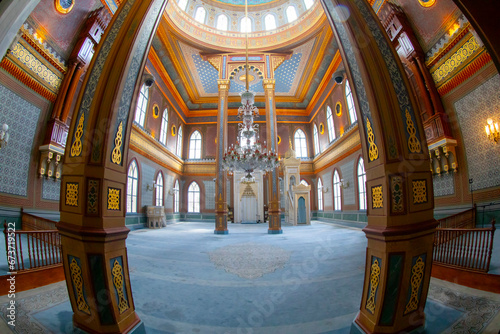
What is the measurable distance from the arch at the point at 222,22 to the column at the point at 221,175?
12.5 ft

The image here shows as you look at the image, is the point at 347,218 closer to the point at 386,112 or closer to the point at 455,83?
the point at 455,83

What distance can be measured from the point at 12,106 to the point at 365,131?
869cm

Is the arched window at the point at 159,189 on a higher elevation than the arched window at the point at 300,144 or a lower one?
lower

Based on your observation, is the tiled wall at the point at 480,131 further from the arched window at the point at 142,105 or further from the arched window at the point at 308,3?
the arched window at the point at 142,105

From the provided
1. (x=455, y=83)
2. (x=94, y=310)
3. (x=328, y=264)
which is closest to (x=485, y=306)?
(x=328, y=264)

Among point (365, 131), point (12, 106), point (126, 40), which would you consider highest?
point (12, 106)

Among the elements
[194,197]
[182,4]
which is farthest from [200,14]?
[194,197]

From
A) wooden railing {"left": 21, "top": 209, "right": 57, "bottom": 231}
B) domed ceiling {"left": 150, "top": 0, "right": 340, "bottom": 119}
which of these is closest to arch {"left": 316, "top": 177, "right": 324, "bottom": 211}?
domed ceiling {"left": 150, "top": 0, "right": 340, "bottom": 119}

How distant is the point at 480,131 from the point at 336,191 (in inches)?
361

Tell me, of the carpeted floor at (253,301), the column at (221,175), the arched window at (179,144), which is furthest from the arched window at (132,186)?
the carpeted floor at (253,301)

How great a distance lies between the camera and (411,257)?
1917 millimetres

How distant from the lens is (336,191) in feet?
48.6

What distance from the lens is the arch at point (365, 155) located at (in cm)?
195

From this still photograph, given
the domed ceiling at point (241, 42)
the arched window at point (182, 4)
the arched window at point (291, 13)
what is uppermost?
the arched window at point (291, 13)
